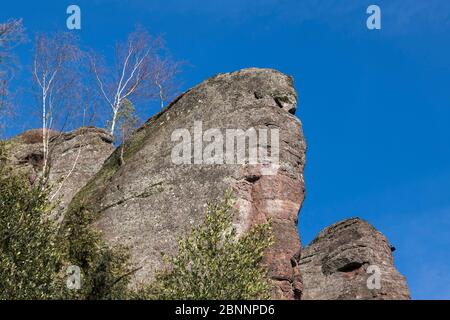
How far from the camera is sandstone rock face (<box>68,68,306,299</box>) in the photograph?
1759 inches

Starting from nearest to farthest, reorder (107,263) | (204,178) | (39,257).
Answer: (39,257) → (107,263) → (204,178)

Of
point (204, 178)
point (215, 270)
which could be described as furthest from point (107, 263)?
point (204, 178)

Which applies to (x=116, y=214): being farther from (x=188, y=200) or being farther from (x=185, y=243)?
(x=185, y=243)

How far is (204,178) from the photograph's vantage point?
1852 inches

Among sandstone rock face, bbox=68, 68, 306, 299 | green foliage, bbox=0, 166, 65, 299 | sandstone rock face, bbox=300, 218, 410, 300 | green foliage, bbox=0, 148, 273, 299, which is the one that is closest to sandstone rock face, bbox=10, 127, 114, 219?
sandstone rock face, bbox=68, 68, 306, 299

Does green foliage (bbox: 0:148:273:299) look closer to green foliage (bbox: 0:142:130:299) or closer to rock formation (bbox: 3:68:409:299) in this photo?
green foliage (bbox: 0:142:130:299)

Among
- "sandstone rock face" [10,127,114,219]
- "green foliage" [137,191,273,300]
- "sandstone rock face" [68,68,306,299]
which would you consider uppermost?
"sandstone rock face" [10,127,114,219]

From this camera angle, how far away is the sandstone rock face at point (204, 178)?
44688 millimetres

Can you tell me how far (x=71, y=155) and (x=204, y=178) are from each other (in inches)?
743
